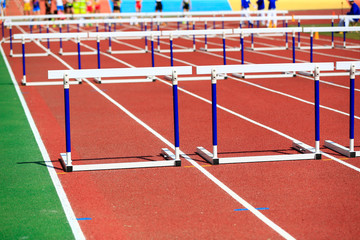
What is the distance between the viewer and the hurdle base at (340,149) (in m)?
8.49


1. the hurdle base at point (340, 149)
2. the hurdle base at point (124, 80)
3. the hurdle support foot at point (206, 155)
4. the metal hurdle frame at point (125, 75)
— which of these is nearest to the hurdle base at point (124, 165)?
the metal hurdle frame at point (125, 75)

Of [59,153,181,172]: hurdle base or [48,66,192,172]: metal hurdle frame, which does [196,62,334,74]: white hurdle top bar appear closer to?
[48,66,192,172]: metal hurdle frame

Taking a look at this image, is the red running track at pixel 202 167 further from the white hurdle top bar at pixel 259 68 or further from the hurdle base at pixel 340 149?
the white hurdle top bar at pixel 259 68

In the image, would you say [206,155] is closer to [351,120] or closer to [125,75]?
[125,75]

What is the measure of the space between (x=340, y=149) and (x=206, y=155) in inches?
65.2

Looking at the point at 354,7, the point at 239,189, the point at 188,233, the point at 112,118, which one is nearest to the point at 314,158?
the point at 239,189

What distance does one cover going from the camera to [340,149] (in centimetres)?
875

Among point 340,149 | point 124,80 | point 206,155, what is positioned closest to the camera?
point 206,155

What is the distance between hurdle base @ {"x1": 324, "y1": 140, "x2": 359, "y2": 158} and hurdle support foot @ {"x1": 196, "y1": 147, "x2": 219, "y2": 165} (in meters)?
1.58

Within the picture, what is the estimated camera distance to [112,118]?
11.5m

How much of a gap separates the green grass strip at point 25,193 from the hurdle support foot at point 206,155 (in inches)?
73.7

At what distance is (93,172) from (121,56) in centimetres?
1466

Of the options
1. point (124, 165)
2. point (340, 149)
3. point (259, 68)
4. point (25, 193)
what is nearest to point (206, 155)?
point (124, 165)

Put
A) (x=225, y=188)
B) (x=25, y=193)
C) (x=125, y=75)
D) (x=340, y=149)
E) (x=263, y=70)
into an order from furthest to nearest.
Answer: (x=340, y=149), (x=263, y=70), (x=125, y=75), (x=225, y=188), (x=25, y=193)
